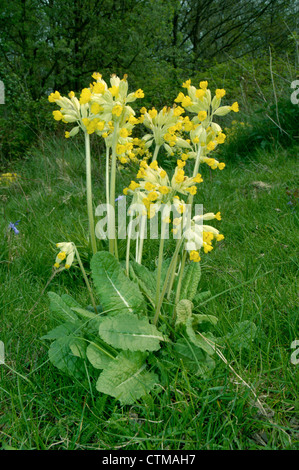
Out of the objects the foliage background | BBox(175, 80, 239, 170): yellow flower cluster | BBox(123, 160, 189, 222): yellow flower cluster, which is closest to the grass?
BBox(123, 160, 189, 222): yellow flower cluster

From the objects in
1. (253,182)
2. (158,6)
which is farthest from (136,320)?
(158,6)

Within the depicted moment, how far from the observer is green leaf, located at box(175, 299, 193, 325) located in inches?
54.4

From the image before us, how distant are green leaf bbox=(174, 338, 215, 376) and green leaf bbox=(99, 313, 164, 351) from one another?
0.10 metres

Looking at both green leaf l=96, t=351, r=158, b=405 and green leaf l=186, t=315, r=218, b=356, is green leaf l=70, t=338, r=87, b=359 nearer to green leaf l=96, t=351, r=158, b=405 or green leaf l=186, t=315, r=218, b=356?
green leaf l=96, t=351, r=158, b=405

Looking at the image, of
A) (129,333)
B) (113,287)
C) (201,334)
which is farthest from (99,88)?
(201,334)

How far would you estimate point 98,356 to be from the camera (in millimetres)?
1333

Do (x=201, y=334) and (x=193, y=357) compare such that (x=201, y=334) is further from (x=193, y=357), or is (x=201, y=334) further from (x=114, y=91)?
(x=114, y=91)

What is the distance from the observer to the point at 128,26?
26.4ft

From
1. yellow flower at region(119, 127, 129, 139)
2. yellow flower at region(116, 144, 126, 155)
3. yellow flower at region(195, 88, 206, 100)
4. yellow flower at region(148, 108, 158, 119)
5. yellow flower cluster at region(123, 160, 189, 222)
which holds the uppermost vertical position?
yellow flower at region(195, 88, 206, 100)

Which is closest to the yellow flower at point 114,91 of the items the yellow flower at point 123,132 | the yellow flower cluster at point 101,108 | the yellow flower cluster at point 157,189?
the yellow flower cluster at point 101,108

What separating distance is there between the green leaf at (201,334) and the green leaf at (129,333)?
121 millimetres

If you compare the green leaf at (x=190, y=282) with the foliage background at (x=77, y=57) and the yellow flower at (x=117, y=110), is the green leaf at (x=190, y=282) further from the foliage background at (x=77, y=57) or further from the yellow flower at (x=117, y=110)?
the foliage background at (x=77, y=57)

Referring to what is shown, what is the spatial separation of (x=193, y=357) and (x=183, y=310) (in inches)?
6.5

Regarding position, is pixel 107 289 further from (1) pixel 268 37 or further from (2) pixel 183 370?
(1) pixel 268 37
